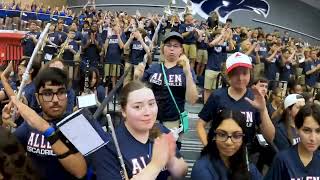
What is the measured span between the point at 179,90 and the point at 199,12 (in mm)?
26517

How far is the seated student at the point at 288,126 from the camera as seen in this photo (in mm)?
5098

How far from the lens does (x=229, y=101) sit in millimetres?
4656

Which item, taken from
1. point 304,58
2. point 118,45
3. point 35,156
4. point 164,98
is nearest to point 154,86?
point 164,98

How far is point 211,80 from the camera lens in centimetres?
1123

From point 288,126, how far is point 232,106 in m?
0.91

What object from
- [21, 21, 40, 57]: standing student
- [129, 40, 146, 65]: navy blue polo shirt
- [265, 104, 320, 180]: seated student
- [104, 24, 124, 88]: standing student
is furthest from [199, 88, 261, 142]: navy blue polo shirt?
[21, 21, 40, 57]: standing student

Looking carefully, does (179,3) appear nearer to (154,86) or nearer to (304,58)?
(304,58)

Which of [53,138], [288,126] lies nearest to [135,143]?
[53,138]

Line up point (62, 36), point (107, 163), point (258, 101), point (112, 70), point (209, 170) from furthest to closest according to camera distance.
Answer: point (62, 36) → point (112, 70) → point (258, 101) → point (209, 170) → point (107, 163)

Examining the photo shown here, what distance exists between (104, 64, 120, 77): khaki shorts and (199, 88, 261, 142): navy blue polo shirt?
8.51 metres

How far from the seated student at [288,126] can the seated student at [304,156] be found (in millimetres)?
1394

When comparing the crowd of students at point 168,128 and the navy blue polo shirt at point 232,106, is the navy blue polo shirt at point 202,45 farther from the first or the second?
the navy blue polo shirt at point 232,106

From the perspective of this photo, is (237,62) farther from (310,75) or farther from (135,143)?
(310,75)

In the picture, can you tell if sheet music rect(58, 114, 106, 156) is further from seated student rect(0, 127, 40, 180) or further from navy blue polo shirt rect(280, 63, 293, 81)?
navy blue polo shirt rect(280, 63, 293, 81)
